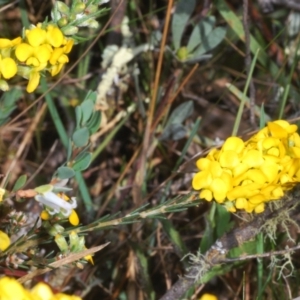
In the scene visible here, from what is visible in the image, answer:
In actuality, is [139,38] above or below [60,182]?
below

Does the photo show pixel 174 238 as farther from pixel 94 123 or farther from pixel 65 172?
pixel 65 172

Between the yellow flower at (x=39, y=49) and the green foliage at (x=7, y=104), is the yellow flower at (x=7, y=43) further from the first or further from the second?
the green foliage at (x=7, y=104)

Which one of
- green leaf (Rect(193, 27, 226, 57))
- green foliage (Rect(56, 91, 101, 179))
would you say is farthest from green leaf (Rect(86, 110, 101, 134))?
green leaf (Rect(193, 27, 226, 57))

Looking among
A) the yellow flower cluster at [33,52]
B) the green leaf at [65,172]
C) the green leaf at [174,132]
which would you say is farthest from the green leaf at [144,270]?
the yellow flower cluster at [33,52]

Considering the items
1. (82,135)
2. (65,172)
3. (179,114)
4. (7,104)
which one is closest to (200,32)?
(179,114)

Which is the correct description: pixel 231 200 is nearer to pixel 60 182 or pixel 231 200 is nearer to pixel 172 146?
pixel 60 182

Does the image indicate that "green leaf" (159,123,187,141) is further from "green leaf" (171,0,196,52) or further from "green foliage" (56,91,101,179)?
"green foliage" (56,91,101,179)

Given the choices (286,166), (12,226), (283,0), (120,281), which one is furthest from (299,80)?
(12,226)
